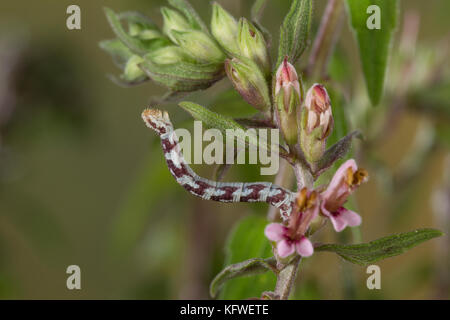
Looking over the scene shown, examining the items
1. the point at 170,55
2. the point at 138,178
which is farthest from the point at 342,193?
the point at 138,178

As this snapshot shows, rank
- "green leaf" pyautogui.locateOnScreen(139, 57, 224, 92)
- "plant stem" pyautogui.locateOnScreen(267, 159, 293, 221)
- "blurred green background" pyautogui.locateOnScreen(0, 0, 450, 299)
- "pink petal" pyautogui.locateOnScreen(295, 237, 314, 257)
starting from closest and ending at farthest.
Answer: "pink petal" pyautogui.locateOnScreen(295, 237, 314, 257), "green leaf" pyautogui.locateOnScreen(139, 57, 224, 92), "plant stem" pyautogui.locateOnScreen(267, 159, 293, 221), "blurred green background" pyautogui.locateOnScreen(0, 0, 450, 299)

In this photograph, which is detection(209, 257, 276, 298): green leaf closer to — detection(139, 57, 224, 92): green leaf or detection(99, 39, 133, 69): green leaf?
detection(139, 57, 224, 92): green leaf

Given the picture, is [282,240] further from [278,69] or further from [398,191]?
[398,191]

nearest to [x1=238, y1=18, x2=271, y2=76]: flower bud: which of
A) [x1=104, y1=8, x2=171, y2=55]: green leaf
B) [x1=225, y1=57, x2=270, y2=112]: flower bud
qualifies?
[x1=225, y1=57, x2=270, y2=112]: flower bud

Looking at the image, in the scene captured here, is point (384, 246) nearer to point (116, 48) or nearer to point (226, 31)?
point (226, 31)

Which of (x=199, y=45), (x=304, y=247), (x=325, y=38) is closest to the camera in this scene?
(x=304, y=247)

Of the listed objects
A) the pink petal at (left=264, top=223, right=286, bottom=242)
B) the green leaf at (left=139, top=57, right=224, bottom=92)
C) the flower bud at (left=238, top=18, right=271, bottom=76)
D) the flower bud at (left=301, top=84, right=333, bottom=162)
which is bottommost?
the pink petal at (left=264, top=223, right=286, bottom=242)
